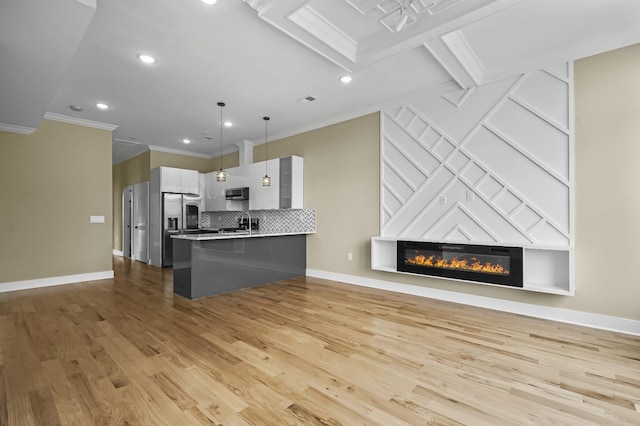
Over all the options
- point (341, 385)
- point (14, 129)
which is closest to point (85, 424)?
point (341, 385)

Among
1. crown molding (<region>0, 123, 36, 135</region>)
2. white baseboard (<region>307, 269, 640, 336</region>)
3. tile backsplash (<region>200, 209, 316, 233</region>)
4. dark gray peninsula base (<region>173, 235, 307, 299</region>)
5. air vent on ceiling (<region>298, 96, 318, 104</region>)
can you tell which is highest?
air vent on ceiling (<region>298, 96, 318, 104</region>)

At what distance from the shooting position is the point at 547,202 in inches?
129

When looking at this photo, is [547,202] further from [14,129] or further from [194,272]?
[14,129]

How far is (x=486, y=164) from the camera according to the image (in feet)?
12.0

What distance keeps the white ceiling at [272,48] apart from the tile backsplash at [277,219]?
6.76 feet

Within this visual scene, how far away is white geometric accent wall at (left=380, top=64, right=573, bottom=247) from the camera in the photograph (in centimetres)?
322

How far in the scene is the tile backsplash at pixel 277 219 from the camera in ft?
18.5

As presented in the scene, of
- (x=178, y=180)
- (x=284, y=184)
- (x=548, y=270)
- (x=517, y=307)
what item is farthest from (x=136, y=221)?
(x=548, y=270)

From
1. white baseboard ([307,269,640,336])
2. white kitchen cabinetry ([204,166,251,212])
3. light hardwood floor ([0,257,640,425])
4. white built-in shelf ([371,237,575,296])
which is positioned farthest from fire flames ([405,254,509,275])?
white kitchen cabinetry ([204,166,251,212])

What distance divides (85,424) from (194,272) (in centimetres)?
251

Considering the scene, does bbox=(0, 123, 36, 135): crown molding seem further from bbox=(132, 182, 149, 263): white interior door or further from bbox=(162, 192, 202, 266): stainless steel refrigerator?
bbox=(132, 182, 149, 263): white interior door

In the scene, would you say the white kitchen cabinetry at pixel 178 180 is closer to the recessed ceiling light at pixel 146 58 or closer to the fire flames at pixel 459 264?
the recessed ceiling light at pixel 146 58

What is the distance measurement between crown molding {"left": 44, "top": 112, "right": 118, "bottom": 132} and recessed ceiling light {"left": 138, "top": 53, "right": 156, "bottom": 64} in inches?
112

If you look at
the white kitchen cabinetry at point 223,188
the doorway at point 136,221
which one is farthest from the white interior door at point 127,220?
the white kitchen cabinetry at point 223,188
